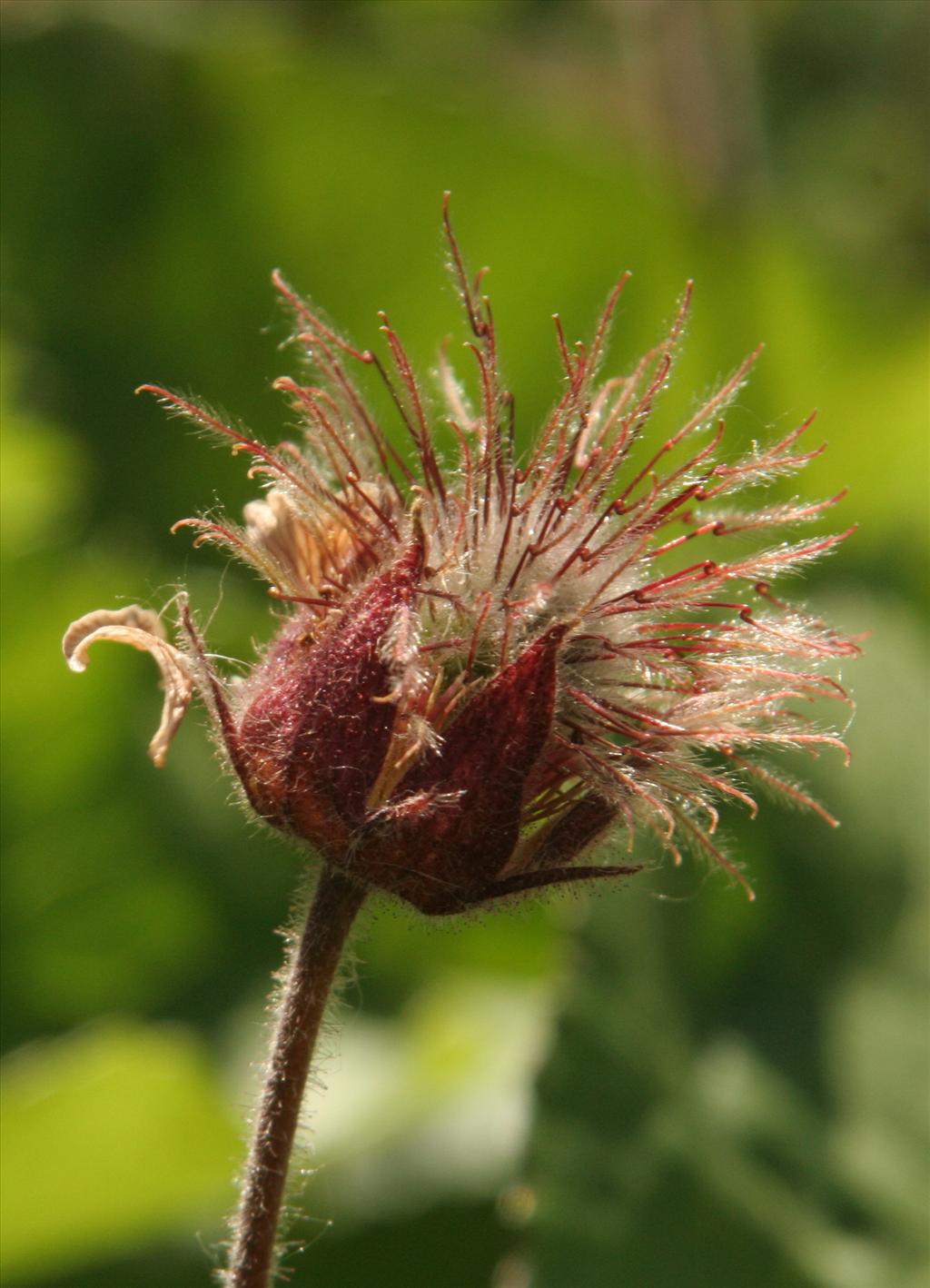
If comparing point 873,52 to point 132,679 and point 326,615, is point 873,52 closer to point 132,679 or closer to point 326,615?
point 132,679

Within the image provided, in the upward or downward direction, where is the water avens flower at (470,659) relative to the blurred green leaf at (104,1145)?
upward

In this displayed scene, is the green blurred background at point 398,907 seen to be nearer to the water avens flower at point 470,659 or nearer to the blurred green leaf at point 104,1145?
the blurred green leaf at point 104,1145

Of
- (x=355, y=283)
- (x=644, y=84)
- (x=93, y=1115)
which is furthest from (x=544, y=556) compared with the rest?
(x=644, y=84)

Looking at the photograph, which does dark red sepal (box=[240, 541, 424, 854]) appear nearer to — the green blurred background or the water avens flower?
the water avens flower

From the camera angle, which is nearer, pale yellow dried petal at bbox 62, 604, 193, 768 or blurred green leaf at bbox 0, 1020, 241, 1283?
pale yellow dried petal at bbox 62, 604, 193, 768

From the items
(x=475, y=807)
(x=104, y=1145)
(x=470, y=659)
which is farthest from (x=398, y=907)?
(x=104, y=1145)

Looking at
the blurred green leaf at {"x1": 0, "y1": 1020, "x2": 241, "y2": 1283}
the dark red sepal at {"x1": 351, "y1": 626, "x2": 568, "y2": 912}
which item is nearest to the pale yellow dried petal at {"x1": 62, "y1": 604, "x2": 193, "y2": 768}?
the dark red sepal at {"x1": 351, "y1": 626, "x2": 568, "y2": 912}

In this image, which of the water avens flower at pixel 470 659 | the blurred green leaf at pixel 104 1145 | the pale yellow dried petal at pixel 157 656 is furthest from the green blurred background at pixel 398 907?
the pale yellow dried petal at pixel 157 656
